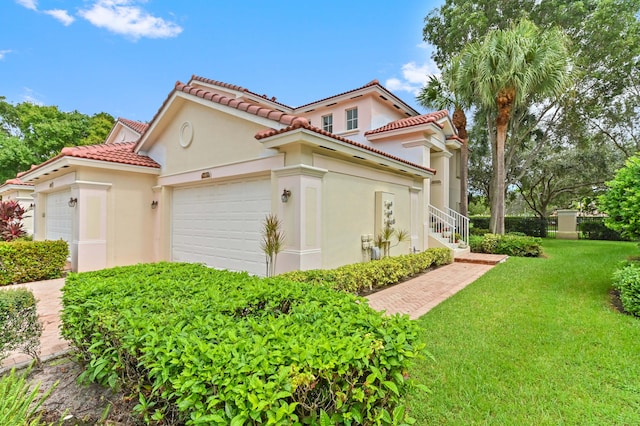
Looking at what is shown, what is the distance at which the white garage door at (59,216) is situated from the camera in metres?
11.3

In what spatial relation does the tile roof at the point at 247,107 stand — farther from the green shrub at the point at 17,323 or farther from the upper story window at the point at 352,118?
the upper story window at the point at 352,118

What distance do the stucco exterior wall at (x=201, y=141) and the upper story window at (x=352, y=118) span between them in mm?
7545

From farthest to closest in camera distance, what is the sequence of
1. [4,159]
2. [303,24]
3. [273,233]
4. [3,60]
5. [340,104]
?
[4,159] < [3,60] < [340,104] < [303,24] < [273,233]

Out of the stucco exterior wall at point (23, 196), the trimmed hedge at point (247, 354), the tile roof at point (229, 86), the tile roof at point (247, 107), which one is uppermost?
the tile roof at point (229, 86)

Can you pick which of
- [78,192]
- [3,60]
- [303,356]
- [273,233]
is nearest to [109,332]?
[303,356]

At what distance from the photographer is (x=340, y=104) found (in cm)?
1532

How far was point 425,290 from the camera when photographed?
7945mm

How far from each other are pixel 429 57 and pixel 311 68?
11.8 meters

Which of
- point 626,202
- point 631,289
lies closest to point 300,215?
point 631,289

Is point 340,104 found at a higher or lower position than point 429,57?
lower

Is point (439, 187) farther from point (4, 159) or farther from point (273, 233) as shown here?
point (4, 159)

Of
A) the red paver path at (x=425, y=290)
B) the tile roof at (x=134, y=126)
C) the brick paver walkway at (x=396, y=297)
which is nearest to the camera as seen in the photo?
the brick paver walkway at (x=396, y=297)

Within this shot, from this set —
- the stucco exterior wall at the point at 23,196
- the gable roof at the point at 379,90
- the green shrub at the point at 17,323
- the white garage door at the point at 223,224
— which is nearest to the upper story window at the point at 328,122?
the gable roof at the point at 379,90

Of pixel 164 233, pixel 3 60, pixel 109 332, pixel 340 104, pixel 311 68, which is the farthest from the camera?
pixel 3 60
